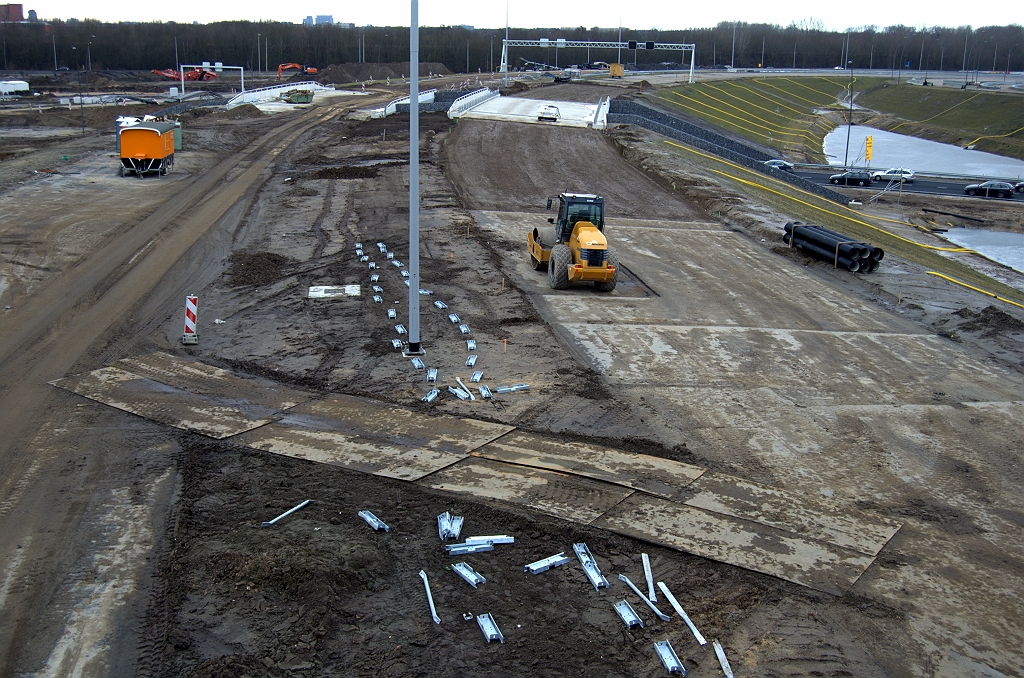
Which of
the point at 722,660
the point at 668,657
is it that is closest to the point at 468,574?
the point at 668,657

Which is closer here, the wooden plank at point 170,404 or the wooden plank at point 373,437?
the wooden plank at point 373,437

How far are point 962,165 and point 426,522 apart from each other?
74.3 m

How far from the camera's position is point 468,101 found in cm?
5994

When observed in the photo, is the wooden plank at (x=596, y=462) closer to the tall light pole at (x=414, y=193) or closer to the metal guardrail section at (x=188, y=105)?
the tall light pole at (x=414, y=193)

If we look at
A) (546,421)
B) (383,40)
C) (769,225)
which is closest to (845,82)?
(383,40)

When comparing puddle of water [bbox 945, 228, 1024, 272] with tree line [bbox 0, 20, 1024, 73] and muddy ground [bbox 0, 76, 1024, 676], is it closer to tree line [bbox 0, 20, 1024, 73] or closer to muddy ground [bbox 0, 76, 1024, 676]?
muddy ground [bbox 0, 76, 1024, 676]

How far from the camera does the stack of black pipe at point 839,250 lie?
2502 centimetres

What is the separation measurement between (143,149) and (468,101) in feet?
96.3

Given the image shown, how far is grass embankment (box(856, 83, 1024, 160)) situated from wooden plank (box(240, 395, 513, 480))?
8066cm

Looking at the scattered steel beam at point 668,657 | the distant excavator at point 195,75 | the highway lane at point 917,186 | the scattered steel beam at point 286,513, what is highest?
the distant excavator at point 195,75

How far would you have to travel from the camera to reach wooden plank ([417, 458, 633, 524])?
1084 centimetres

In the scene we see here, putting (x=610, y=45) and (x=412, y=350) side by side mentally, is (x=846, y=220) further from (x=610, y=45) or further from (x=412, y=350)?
(x=610, y=45)

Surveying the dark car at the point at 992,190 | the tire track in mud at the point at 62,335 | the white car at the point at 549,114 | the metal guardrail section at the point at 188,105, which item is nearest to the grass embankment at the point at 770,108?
the dark car at the point at 992,190

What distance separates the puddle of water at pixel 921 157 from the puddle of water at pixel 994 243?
21084 millimetres
